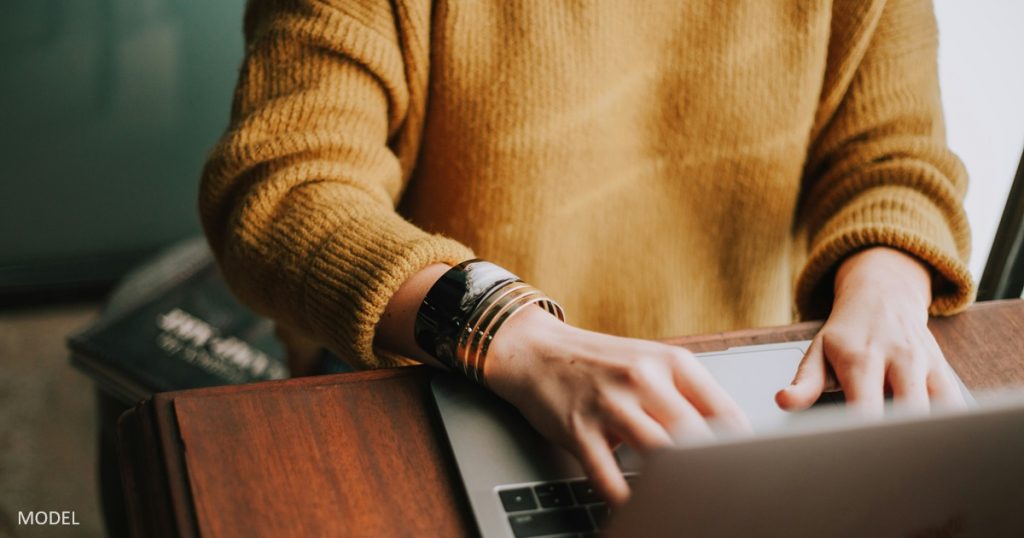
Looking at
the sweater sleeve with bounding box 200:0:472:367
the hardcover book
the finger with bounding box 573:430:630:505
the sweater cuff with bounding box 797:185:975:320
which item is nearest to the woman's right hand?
the finger with bounding box 573:430:630:505

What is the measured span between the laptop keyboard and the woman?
15 millimetres

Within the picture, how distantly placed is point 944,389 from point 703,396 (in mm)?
180

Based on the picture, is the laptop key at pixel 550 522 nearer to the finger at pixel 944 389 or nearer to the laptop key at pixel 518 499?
the laptop key at pixel 518 499

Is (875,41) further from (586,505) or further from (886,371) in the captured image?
(586,505)

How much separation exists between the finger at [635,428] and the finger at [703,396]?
2 centimetres

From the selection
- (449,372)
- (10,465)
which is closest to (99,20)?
(10,465)

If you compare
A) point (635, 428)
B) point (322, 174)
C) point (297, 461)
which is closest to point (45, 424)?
point (322, 174)

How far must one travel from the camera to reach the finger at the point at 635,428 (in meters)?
0.44

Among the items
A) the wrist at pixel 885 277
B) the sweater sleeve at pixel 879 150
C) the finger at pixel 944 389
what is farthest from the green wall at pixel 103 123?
the finger at pixel 944 389

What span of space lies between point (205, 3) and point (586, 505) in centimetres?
148

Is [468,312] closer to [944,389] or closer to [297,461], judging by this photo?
[297,461]

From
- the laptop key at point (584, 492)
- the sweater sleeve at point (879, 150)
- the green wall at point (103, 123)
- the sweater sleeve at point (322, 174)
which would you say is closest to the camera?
the laptop key at point (584, 492)

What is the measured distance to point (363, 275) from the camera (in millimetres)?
527

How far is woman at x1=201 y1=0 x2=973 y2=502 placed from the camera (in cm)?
51
